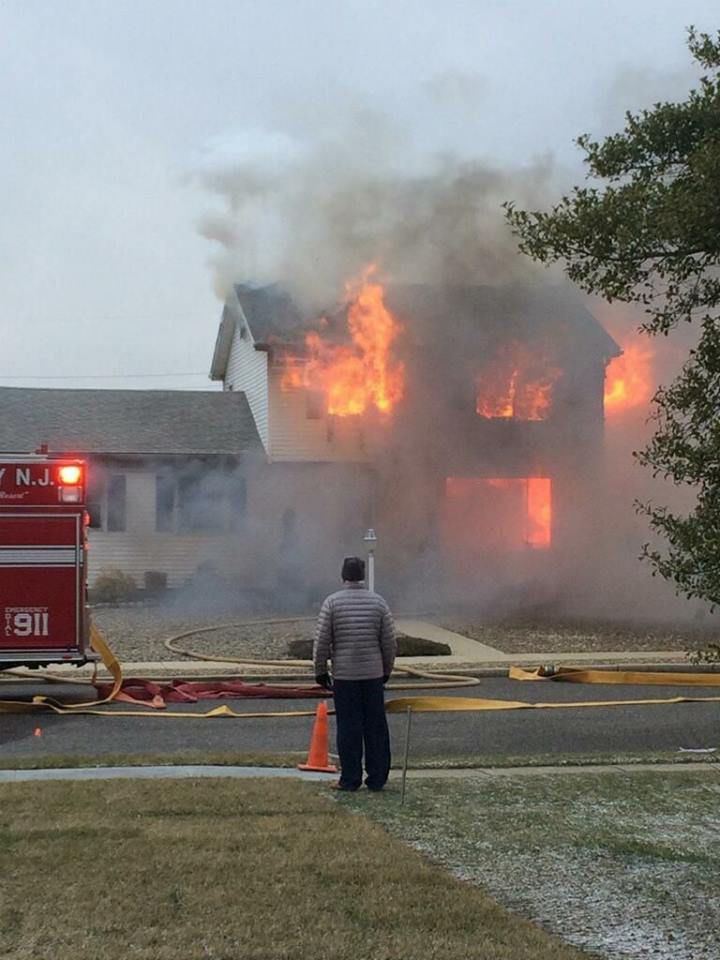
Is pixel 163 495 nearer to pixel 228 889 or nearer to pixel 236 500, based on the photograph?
pixel 236 500

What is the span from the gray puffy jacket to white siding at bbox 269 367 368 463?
16752 millimetres

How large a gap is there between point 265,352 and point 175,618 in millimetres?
6605

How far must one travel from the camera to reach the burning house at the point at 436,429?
23.3 metres

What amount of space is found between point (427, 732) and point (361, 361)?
1343 cm

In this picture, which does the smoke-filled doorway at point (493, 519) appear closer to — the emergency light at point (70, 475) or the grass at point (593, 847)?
the emergency light at point (70, 475)

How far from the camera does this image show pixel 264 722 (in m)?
11.1

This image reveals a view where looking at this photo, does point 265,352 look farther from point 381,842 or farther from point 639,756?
point 381,842

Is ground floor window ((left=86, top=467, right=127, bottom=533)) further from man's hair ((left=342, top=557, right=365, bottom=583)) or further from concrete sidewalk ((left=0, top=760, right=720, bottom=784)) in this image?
man's hair ((left=342, top=557, right=365, bottom=583))

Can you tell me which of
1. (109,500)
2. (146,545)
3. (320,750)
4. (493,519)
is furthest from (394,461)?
(320,750)

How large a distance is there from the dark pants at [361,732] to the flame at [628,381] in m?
18.8

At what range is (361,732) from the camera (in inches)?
303

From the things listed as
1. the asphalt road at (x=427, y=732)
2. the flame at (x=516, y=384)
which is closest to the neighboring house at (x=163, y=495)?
the flame at (x=516, y=384)

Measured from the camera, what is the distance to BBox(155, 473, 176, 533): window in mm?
25141

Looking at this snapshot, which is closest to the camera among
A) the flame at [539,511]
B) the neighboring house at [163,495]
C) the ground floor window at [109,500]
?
the neighboring house at [163,495]
